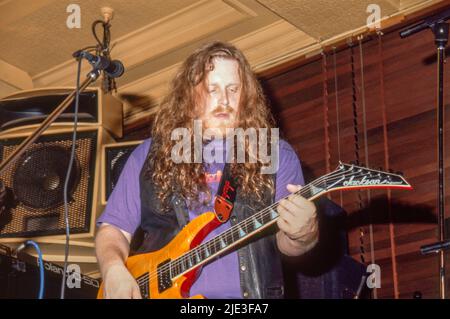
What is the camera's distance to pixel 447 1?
437 centimetres

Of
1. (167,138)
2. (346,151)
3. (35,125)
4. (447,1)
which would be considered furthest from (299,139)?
(167,138)

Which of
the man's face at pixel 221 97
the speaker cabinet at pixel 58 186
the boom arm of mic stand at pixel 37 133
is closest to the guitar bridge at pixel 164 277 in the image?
the man's face at pixel 221 97

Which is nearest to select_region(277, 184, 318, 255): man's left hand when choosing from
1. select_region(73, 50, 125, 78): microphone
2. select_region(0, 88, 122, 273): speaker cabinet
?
select_region(73, 50, 125, 78): microphone

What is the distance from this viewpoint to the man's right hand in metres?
2.49

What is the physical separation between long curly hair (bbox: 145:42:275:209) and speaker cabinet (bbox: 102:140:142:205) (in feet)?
4.07

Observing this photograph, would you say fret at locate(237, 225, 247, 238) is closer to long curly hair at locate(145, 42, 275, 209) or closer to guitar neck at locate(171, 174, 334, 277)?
guitar neck at locate(171, 174, 334, 277)

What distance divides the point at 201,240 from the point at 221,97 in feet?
1.78

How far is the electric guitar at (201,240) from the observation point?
105 inches

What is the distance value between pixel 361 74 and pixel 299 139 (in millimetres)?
543

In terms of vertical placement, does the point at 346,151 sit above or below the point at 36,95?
below

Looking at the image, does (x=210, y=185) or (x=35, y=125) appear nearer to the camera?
(x=210, y=185)

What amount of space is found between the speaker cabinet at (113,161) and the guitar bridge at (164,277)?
1.75 meters

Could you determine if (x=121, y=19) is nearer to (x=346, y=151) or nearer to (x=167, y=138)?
(x=346, y=151)

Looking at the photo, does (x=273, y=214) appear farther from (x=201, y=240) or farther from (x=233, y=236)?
(x=201, y=240)
